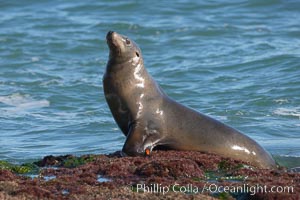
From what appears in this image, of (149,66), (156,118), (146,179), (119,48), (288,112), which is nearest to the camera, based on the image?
(146,179)

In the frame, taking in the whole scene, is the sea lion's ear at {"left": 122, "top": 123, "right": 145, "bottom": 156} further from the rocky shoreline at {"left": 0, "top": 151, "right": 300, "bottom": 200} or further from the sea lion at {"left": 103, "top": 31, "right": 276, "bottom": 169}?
the rocky shoreline at {"left": 0, "top": 151, "right": 300, "bottom": 200}

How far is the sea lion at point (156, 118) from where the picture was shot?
10461 millimetres

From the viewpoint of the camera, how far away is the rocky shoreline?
7941 mm

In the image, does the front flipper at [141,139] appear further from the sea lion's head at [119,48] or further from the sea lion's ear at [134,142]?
the sea lion's head at [119,48]

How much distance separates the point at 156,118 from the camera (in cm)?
1057

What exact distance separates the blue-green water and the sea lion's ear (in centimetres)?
235

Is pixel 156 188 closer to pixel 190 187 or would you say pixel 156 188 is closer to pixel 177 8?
pixel 190 187

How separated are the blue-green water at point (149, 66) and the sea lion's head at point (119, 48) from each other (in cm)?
234

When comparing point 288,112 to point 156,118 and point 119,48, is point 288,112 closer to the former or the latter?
point 156,118

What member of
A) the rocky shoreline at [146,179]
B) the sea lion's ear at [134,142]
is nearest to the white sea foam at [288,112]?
the rocky shoreline at [146,179]

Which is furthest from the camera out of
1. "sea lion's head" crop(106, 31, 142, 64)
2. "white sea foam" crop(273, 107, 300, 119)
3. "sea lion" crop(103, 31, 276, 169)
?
"white sea foam" crop(273, 107, 300, 119)

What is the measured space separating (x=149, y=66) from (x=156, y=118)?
11204mm

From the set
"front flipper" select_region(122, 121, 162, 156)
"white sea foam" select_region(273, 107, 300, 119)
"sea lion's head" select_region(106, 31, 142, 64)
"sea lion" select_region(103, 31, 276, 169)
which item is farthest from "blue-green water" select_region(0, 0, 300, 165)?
"sea lion's head" select_region(106, 31, 142, 64)

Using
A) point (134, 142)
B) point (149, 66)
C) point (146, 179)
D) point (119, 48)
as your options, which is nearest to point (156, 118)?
point (134, 142)
